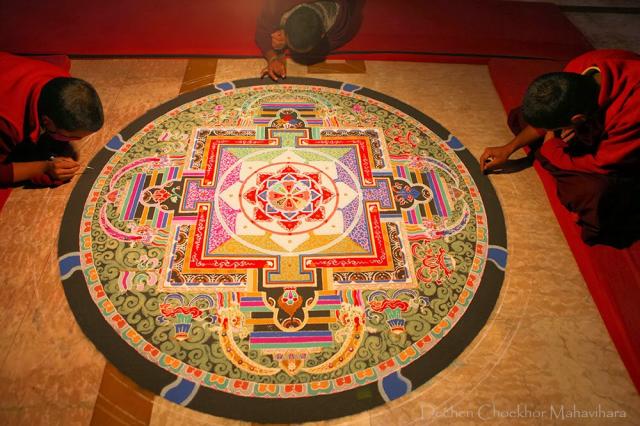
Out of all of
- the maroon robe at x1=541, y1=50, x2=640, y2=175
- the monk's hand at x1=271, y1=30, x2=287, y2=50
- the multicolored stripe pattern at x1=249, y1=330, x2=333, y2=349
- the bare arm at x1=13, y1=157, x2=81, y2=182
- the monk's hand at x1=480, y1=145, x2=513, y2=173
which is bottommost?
the multicolored stripe pattern at x1=249, y1=330, x2=333, y2=349

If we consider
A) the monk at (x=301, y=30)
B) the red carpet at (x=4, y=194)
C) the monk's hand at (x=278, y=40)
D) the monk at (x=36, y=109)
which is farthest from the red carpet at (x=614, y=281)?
the red carpet at (x=4, y=194)

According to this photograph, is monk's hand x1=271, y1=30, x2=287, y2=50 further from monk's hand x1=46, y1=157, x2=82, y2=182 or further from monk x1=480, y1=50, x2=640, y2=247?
monk x1=480, y1=50, x2=640, y2=247

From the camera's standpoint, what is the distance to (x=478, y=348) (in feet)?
6.54

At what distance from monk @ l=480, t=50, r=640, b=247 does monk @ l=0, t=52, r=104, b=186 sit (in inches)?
92.5

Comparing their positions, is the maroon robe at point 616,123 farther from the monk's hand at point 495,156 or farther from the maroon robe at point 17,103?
the maroon robe at point 17,103

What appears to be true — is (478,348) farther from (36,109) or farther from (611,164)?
(36,109)

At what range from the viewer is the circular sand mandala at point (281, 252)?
1.90 meters

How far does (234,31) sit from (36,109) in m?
1.86

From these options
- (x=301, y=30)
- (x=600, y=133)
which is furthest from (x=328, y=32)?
(x=600, y=133)

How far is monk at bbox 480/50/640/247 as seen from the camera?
208cm

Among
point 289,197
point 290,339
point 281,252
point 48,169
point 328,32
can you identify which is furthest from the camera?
point 328,32

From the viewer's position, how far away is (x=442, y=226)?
243 centimetres

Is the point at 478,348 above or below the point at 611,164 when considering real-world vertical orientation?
below

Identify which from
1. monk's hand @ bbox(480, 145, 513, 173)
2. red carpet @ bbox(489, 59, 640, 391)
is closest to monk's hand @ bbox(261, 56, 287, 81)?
monk's hand @ bbox(480, 145, 513, 173)
